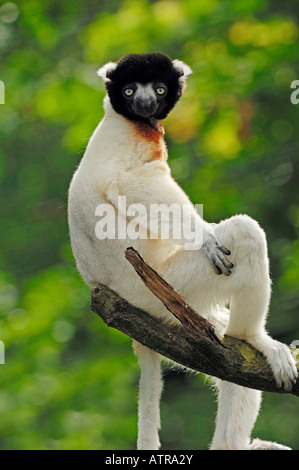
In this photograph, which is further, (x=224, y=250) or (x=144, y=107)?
(x=144, y=107)

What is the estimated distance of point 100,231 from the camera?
5.94 meters

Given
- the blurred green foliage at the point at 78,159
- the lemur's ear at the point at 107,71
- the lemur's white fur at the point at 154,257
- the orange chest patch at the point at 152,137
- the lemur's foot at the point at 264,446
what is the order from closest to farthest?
the lemur's white fur at the point at 154,257 → the orange chest patch at the point at 152,137 → the lemur's ear at the point at 107,71 → the lemur's foot at the point at 264,446 → the blurred green foliage at the point at 78,159

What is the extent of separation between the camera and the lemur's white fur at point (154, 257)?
567 cm

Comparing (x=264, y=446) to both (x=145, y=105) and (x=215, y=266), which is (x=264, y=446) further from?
(x=145, y=105)

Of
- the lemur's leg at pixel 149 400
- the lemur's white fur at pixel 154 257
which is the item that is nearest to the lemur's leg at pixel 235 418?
the lemur's white fur at pixel 154 257

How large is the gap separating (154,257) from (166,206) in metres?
0.55

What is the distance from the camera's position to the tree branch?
16.8 feet

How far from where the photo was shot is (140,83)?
20.8ft

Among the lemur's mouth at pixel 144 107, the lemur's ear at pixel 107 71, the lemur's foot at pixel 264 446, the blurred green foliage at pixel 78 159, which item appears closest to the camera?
the lemur's mouth at pixel 144 107

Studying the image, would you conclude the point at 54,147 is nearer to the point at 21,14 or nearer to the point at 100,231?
the point at 21,14

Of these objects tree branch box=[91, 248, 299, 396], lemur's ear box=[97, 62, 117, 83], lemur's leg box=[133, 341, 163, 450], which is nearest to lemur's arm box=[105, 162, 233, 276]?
tree branch box=[91, 248, 299, 396]

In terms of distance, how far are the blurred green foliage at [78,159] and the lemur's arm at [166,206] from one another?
4671 millimetres

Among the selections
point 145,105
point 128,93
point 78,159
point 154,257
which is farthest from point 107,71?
point 78,159

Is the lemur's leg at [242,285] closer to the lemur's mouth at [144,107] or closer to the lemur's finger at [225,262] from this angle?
the lemur's finger at [225,262]
